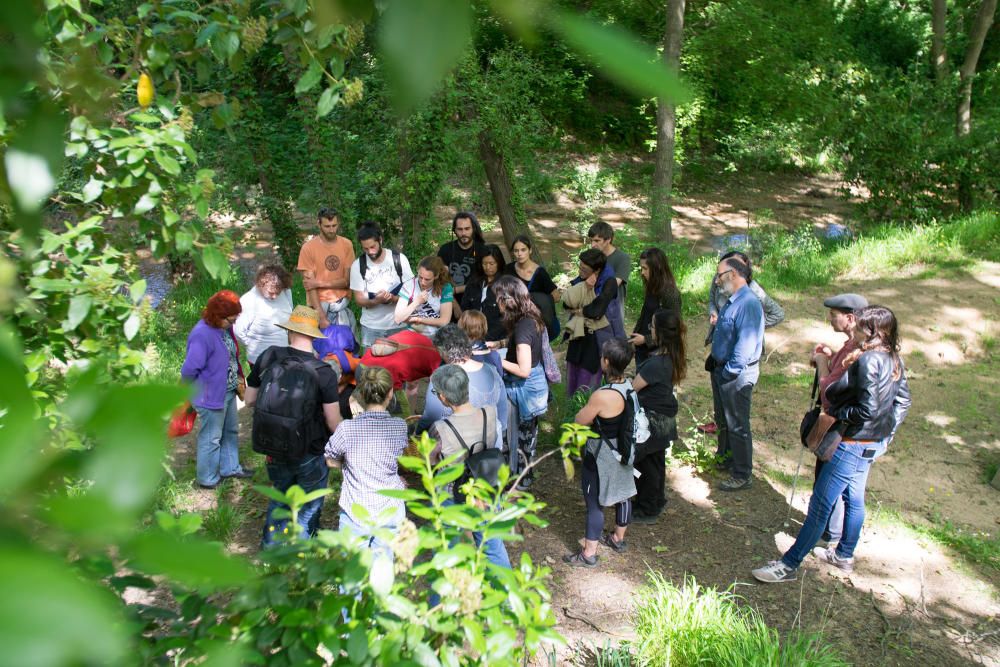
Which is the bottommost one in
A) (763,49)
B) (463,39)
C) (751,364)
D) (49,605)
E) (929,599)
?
(929,599)

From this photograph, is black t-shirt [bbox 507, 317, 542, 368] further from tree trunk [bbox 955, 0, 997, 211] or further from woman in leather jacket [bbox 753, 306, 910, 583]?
tree trunk [bbox 955, 0, 997, 211]

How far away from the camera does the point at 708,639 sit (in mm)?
3836

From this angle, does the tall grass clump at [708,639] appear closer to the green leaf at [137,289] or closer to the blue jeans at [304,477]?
the blue jeans at [304,477]

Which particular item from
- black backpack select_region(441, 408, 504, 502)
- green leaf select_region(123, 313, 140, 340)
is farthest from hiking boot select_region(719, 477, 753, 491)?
green leaf select_region(123, 313, 140, 340)

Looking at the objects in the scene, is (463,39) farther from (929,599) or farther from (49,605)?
(929,599)

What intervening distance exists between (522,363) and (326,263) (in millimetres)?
2230

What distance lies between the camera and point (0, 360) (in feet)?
1.33

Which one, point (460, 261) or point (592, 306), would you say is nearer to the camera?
point (592, 306)

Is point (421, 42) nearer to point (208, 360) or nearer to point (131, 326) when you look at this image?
point (131, 326)

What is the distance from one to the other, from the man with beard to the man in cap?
2.19 m

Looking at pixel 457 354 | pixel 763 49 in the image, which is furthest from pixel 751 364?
pixel 763 49

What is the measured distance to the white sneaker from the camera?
15.5ft

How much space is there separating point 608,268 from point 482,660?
4441mm

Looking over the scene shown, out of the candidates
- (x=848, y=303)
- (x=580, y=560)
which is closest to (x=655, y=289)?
(x=848, y=303)
